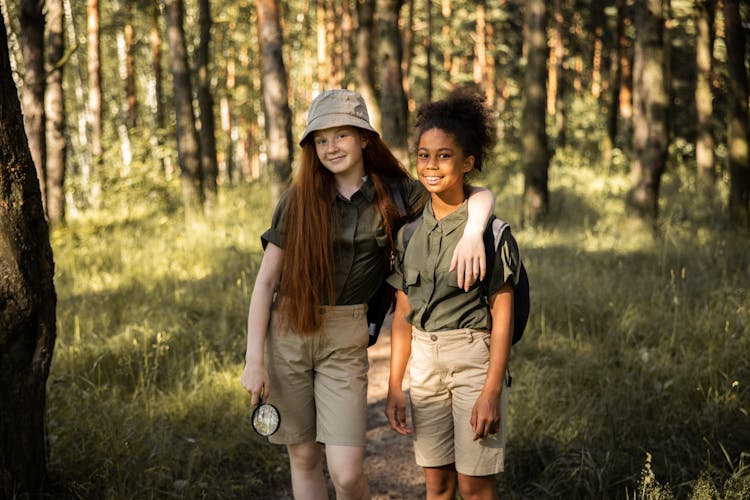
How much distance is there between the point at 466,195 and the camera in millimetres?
3014

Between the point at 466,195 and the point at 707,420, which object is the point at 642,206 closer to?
the point at 707,420

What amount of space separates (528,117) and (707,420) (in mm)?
8281

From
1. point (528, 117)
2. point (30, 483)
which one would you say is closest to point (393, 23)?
point (528, 117)

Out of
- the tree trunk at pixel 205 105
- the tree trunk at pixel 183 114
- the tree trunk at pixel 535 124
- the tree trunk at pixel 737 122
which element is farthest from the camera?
Answer: the tree trunk at pixel 205 105

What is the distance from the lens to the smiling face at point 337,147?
10.4 ft

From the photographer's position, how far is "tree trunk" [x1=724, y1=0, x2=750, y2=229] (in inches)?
357

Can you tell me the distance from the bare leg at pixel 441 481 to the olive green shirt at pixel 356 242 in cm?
76

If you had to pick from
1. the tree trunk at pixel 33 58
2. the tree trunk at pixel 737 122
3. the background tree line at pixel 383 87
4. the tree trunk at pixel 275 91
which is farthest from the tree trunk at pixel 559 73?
the tree trunk at pixel 33 58

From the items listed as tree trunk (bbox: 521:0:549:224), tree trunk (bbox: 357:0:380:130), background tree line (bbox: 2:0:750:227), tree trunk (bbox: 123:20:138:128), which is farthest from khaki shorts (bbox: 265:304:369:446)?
tree trunk (bbox: 123:20:138:128)

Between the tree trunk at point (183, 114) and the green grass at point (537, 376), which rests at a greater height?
the tree trunk at point (183, 114)

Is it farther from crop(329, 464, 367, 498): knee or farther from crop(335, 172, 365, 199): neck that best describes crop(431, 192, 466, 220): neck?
crop(329, 464, 367, 498): knee

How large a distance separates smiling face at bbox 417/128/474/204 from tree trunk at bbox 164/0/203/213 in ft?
33.9

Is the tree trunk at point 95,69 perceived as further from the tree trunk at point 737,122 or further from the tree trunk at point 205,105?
the tree trunk at point 737,122

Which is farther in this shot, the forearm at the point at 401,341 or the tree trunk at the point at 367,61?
the tree trunk at the point at 367,61
